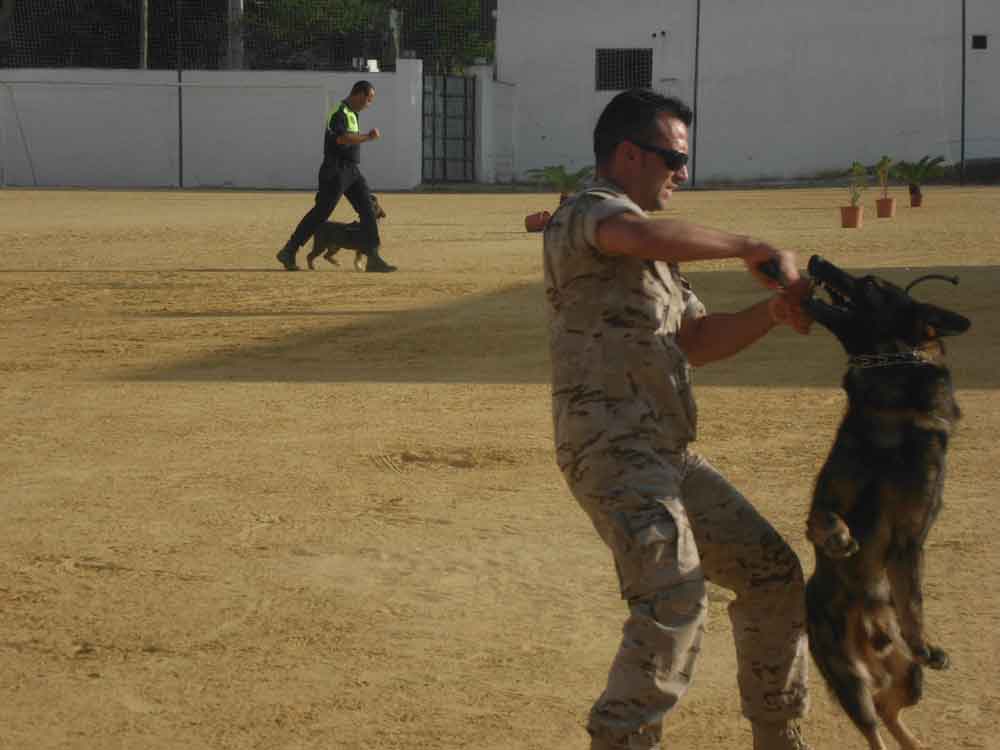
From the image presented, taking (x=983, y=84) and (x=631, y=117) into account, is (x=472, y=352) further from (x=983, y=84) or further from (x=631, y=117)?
(x=983, y=84)

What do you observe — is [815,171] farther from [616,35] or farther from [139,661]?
[139,661]

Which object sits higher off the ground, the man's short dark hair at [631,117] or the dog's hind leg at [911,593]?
the man's short dark hair at [631,117]

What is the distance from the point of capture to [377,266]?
57.3 feet

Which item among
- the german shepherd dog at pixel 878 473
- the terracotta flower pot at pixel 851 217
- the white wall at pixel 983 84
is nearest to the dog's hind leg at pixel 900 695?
the german shepherd dog at pixel 878 473

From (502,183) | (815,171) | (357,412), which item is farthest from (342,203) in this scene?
(357,412)

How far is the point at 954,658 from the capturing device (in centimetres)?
526

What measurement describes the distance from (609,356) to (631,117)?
57 centimetres

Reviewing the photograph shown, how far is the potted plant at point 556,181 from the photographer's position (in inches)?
174

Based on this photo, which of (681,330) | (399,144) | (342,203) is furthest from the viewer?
(399,144)

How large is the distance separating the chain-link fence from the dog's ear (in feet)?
126

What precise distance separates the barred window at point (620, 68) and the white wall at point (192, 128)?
17.3 feet

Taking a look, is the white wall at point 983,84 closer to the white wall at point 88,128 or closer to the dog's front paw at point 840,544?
the white wall at point 88,128

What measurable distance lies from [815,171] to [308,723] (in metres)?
38.5

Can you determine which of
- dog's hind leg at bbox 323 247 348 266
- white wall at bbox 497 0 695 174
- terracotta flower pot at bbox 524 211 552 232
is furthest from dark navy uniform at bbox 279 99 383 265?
white wall at bbox 497 0 695 174
